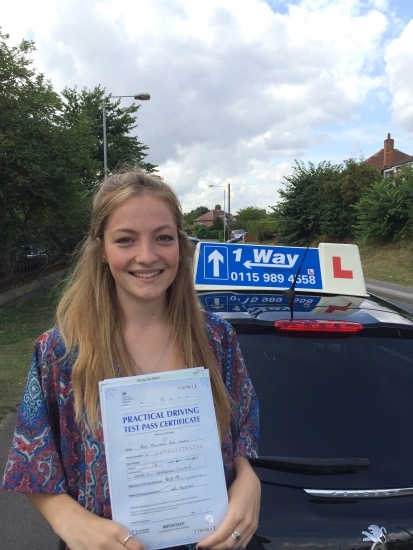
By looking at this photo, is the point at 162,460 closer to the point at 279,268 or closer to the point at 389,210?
the point at 279,268

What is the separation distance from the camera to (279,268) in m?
3.37

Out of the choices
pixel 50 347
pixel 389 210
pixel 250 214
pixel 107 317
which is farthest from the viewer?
pixel 250 214

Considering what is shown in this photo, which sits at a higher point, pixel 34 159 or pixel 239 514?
pixel 34 159

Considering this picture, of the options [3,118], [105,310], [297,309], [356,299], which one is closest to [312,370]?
[297,309]

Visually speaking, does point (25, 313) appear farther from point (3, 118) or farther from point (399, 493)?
point (399, 493)

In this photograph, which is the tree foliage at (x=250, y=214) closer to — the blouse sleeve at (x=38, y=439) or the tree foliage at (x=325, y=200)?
the tree foliage at (x=325, y=200)

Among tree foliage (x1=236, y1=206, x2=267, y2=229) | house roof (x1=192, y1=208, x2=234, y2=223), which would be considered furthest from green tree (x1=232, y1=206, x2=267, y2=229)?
house roof (x1=192, y1=208, x2=234, y2=223)

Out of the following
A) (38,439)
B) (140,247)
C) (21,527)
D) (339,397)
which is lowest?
(21,527)

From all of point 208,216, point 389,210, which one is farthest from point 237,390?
point 208,216

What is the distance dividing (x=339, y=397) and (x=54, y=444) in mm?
1225

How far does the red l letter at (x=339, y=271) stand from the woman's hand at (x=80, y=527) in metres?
2.30

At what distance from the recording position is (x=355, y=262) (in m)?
3.22

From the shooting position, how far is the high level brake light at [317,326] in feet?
7.12

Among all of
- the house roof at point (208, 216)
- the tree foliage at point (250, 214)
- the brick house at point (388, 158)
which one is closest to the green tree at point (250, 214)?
the tree foliage at point (250, 214)
